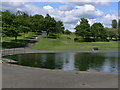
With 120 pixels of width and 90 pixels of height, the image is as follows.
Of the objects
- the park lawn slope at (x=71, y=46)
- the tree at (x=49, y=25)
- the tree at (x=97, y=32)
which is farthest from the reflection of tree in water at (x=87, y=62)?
the tree at (x=49, y=25)

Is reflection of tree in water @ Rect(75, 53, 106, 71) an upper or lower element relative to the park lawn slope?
lower

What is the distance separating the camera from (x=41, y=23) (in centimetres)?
9662

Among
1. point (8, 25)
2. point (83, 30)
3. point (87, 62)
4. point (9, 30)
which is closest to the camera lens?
point (87, 62)

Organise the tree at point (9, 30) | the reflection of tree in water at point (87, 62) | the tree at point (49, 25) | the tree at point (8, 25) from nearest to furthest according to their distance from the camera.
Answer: the reflection of tree in water at point (87, 62)
the tree at point (9, 30)
the tree at point (8, 25)
the tree at point (49, 25)

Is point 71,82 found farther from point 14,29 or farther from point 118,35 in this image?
point 118,35

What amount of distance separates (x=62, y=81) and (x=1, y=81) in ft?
13.8

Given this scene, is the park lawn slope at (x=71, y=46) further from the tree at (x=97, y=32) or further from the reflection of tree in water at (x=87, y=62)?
the tree at (x=97, y=32)

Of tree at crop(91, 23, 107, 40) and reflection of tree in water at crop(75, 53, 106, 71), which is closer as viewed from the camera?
reflection of tree in water at crop(75, 53, 106, 71)

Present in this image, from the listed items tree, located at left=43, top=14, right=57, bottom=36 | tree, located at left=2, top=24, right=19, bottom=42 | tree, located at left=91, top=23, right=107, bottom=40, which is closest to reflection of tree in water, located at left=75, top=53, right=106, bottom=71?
tree, located at left=2, top=24, right=19, bottom=42

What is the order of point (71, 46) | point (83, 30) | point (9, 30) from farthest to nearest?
point (83, 30), point (71, 46), point (9, 30)

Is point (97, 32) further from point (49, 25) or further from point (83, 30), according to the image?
point (49, 25)

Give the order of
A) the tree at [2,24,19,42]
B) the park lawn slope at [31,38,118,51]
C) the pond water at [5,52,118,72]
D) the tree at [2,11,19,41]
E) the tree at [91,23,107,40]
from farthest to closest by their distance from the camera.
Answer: the tree at [91,23,107,40]
the park lawn slope at [31,38,118,51]
the tree at [2,11,19,41]
the tree at [2,24,19,42]
the pond water at [5,52,118,72]

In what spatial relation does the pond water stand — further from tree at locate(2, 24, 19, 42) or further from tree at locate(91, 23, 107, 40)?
tree at locate(91, 23, 107, 40)

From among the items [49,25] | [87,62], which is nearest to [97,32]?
[49,25]
